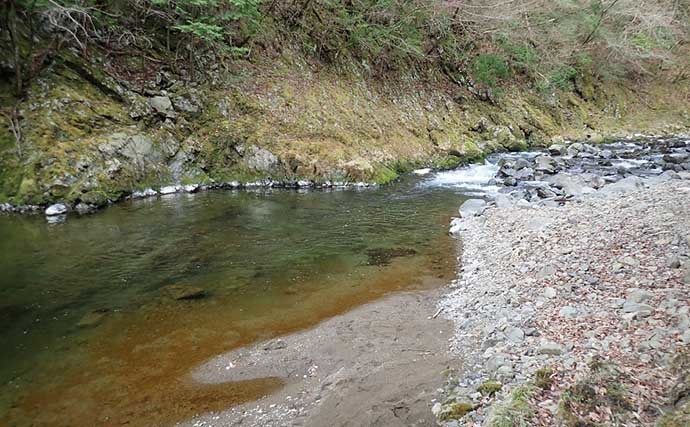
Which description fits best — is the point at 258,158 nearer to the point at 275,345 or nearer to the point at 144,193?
the point at 144,193

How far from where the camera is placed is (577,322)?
4266 millimetres

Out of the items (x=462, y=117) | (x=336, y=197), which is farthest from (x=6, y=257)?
(x=462, y=117)

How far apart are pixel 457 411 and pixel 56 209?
10.6m

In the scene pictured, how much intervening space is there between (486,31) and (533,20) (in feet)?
13.5

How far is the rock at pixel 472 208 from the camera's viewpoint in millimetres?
10234

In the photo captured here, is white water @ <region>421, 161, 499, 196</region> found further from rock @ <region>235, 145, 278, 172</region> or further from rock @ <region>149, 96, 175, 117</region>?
rock @ <region>149, 96, 175, 117</region>

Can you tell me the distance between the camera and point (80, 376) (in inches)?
177

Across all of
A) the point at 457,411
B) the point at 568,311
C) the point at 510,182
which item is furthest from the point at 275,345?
the point at 510,182

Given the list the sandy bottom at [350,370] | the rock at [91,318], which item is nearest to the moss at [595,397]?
the sandy bottom at [350,370]

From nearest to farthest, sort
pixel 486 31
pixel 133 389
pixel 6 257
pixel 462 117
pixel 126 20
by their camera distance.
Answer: pixel 133 389 < pixel 6 257 < pixel 126 20 < pixel 462 117 < pixel 486 31

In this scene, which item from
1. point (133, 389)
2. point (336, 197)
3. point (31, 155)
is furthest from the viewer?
point (336, 197)

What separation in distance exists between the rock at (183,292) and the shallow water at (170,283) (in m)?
0.14

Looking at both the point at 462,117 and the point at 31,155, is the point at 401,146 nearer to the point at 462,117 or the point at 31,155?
the point at 462,117

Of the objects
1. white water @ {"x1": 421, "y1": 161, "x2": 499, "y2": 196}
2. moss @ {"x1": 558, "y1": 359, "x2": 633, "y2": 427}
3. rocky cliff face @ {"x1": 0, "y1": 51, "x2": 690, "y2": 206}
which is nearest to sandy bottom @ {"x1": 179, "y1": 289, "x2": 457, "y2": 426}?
moss @ {"x1": 558, "y1": 359, "x2": 633, "y2": 427}
